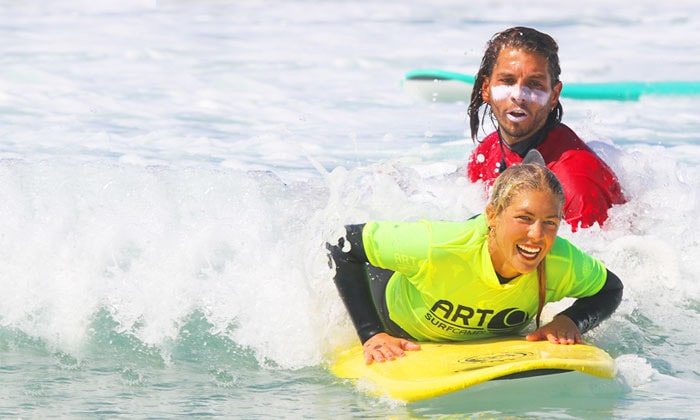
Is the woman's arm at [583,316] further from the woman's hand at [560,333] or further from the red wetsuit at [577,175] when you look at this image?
the red wetsuit at [577,175]

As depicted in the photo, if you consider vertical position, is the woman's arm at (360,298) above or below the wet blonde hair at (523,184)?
below

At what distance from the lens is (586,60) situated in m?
12.2

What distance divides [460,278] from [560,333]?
0.42 m

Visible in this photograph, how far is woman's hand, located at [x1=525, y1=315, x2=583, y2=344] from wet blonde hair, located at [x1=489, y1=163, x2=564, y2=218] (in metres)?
0.48

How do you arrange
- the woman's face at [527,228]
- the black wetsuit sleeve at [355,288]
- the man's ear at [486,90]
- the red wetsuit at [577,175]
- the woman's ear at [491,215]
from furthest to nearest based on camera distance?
the man's ear at [486,90], the red wetsuit at [577,175], the black wetsuit sleeve at [355,288], the woman's ear at [491,215], the woman's face at [527,228]

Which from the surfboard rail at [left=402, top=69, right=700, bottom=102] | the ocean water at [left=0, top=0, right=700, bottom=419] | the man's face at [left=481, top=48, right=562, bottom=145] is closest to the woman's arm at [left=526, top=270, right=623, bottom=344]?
the ocean water at [left=0, top=0, right=700, bottom=419]

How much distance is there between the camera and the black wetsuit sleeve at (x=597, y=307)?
3.71 m

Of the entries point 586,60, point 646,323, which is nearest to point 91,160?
point 646,323

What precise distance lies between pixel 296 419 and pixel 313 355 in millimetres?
639

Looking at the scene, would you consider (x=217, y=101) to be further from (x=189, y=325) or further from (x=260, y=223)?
(x=189, y=325)

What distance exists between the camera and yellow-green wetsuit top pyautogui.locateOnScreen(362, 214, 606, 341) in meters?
3.54

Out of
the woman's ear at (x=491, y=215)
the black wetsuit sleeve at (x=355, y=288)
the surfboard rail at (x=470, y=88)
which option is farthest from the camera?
the surfboard rail at (x=470, y=88)

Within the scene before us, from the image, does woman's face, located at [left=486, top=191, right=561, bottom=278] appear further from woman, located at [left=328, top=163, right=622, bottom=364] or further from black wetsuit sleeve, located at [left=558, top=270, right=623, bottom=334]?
black wetsuit sleeve, located at [left=558, top=270, right=623, bottom=334]

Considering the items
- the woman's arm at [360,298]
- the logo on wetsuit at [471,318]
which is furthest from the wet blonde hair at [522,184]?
the woman's arm at [360,298]
